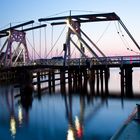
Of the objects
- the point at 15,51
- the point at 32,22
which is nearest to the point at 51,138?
the point at 32,22

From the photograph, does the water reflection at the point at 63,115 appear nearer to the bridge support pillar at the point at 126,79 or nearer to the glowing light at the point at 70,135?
the glowing light at the point at 70,135

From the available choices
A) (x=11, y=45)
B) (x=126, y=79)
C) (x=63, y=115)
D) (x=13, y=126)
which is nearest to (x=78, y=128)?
(x=13, y=126)

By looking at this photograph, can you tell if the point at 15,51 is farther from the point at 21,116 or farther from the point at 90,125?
the point at 90,125

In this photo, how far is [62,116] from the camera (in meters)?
24.3

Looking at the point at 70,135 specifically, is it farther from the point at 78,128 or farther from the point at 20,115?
the point at 20,115

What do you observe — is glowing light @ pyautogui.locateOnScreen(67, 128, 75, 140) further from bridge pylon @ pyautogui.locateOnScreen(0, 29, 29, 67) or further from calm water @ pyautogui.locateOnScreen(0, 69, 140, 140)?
bridge pylon @ pyautogui.locateOnScreen(0, 29, 29, 67)

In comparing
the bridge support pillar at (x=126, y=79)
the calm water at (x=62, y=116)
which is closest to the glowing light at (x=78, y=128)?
the calm water at (x=62, y=116)

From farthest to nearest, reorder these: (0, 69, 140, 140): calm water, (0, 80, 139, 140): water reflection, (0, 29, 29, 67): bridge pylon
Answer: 1. (0, 29, 29, 67): bridge pylon
2. (0, 80, 139, 140): water reflection
3. (0, 69, 140, 140): calm water

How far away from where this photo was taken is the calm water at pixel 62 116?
19.0 meters

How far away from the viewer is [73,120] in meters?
22.6

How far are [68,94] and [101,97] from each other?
12.8ft

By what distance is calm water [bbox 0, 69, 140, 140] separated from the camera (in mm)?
19031

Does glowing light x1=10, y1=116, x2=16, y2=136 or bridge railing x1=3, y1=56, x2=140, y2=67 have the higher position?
bridge railing x1=3, y1=56, x2=140, y2=67

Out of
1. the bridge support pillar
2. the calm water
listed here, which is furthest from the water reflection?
the bridge support pillar
